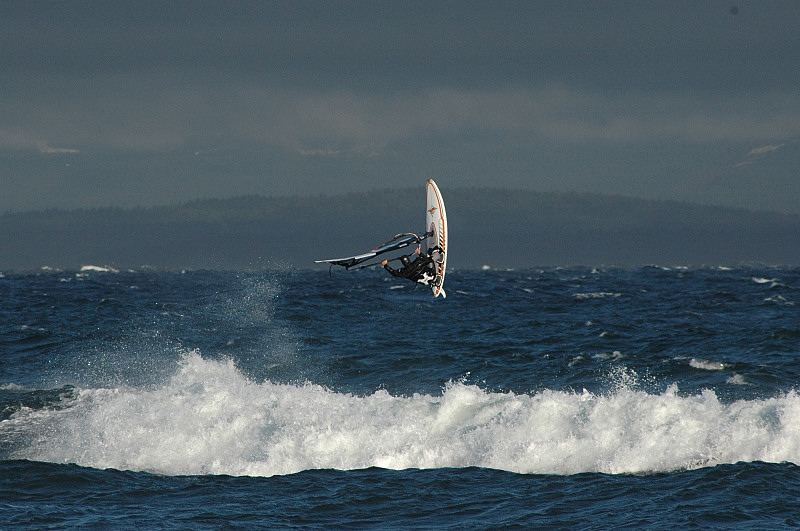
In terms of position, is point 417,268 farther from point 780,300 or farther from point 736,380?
point 780,300

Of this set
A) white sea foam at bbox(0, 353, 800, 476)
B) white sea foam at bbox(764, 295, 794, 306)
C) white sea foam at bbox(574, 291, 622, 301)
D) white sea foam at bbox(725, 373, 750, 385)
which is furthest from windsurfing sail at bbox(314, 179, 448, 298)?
white sea foam at bbox(574, 291, 622, 301)

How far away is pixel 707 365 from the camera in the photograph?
31.9 metres

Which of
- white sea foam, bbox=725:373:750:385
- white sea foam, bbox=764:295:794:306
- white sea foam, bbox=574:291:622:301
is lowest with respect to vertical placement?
white sea foam, bbox=725:373:750:385

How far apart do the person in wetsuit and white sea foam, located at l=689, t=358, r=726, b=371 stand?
12.2 metres

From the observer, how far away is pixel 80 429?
1016 inches

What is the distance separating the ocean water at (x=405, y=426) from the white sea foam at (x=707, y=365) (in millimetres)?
155

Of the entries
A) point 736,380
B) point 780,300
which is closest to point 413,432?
point 736,380

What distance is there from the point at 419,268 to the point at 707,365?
12.9m

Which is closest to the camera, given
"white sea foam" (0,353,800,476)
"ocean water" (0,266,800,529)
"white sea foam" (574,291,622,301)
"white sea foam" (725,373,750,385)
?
"ocean water" (0,266,800,529)

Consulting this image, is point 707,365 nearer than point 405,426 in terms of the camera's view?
No

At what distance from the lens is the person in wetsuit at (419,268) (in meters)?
23.5

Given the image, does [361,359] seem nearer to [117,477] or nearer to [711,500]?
[117,477]

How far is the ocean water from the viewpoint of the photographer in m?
19.5

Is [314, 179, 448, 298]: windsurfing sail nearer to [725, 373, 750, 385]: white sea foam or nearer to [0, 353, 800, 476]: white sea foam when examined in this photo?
[0, 353, 800, 476]: white sea foam
